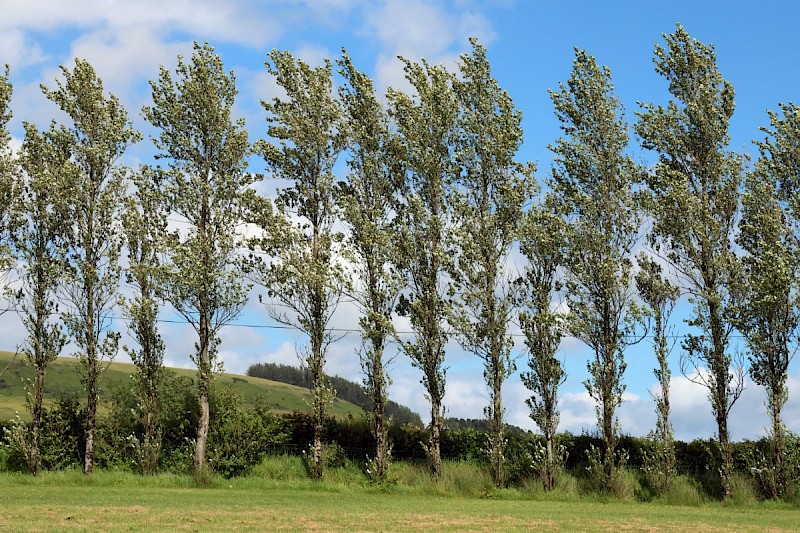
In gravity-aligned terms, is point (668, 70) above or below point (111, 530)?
above

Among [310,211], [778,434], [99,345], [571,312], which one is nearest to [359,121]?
[310,211]

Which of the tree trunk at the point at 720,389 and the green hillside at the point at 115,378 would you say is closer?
the tree trunk at the point at 720,389

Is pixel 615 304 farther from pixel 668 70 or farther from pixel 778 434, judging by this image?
pixel 668 70

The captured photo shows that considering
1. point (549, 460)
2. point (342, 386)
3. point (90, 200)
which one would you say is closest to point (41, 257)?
point (90, 200)

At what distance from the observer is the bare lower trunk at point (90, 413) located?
123 feet

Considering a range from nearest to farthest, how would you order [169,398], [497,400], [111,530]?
[111,530] → [497,400] → [169,398]

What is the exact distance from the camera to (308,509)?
989 inches

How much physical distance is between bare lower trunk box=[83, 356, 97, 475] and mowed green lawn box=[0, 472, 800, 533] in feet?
2.91

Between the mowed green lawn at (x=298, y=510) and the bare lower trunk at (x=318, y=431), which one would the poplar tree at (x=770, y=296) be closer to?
the mowed green lawn at (x=298, y=510)

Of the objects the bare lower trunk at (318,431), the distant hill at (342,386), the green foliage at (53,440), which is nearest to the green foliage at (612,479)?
the distant hill at (342,386)

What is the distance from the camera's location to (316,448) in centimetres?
3781

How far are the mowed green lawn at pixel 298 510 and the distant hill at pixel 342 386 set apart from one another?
4.28 m

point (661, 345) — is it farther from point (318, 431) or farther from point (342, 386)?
point (342, 386)

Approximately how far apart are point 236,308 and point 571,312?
52.9 feet
